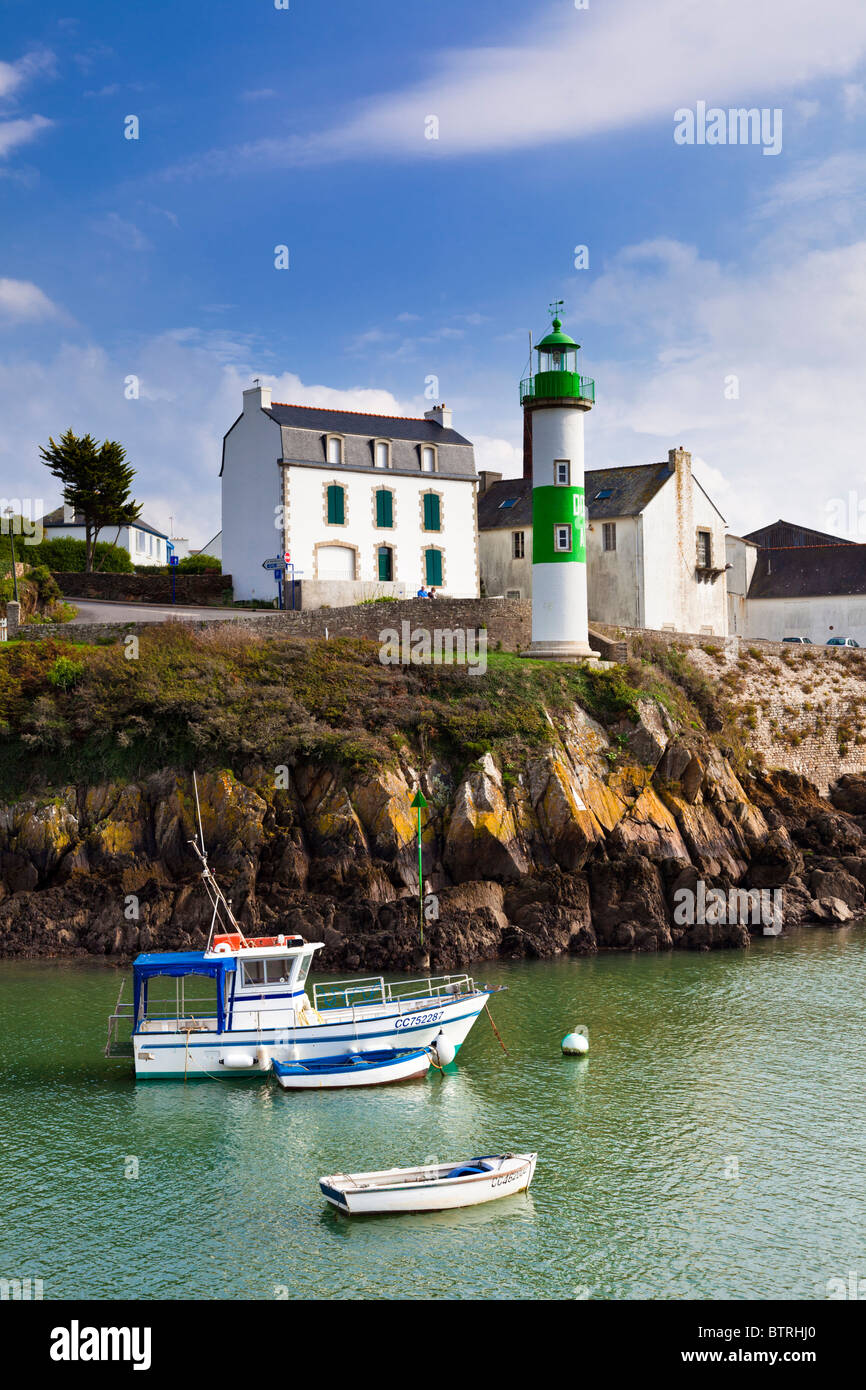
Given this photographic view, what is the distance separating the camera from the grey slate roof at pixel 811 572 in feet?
188

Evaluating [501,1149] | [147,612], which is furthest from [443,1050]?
[147,612]

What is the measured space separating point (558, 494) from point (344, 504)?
947cm

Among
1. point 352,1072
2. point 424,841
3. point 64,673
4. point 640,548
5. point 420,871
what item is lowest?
point 352,1072

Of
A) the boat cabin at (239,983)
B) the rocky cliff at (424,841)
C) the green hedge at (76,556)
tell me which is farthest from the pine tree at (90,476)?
the boat cabin at (239,983)

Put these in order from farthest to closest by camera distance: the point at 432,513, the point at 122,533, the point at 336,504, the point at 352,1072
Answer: the point at 122,533, the point at 432,513, the point at 336,504, the point at 352,1072

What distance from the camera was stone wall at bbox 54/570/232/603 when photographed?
45.5 metres

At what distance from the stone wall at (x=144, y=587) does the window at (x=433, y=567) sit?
7.38 meters

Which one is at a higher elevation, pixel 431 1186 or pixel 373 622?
pixel 373 622

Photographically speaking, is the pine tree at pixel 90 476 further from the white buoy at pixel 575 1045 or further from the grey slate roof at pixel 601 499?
the white buoy at pixel 575 1045

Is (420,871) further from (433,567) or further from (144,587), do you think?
(144,587)

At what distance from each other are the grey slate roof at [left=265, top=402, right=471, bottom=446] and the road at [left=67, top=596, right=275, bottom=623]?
7.58 metres

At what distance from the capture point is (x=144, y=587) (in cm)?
4644

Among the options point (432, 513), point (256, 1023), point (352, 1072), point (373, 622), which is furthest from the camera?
point (432, 513)
